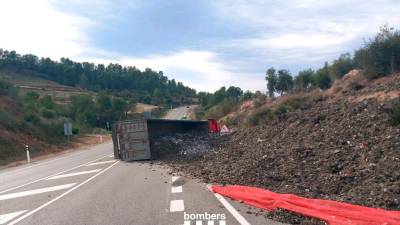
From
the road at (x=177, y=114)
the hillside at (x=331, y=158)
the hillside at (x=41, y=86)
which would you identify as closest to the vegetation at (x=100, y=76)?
the hillside at (x=41, y=86)

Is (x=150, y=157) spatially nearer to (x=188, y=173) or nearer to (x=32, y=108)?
(x=188, y=173)

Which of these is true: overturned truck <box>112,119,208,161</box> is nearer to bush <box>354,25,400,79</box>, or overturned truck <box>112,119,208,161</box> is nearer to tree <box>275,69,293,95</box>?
bush <box>354,25,400,79</box>

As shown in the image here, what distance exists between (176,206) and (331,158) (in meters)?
5.77

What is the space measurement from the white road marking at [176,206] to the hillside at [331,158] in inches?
80.6

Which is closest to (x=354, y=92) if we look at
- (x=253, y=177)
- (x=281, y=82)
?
(x=253, y=177)

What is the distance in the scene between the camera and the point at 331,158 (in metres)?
14.7

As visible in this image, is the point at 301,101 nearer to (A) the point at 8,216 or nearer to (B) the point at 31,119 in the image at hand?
(A) the point at 8,216

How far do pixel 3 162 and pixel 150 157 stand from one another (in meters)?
15.6

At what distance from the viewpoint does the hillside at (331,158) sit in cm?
1108

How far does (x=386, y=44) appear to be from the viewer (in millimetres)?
30266

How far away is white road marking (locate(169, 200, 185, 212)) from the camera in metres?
10.4

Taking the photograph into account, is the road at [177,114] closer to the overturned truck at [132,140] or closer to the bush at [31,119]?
the bush at [31,119]

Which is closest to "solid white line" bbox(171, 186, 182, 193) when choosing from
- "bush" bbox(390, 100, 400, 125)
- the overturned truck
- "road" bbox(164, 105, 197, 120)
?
"bush" bbox(390, 100, 400, 125)

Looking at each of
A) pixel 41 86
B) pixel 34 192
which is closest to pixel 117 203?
pixel 34 192
